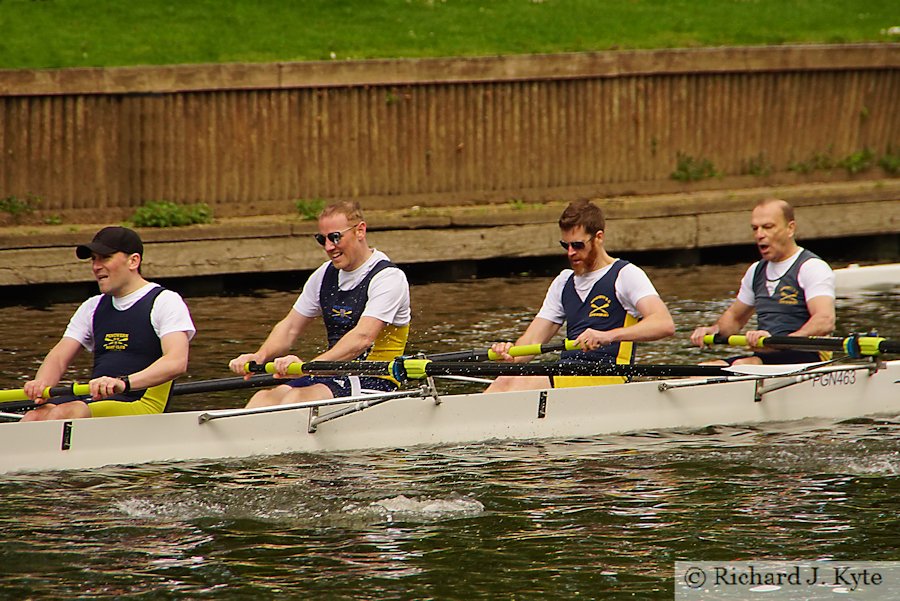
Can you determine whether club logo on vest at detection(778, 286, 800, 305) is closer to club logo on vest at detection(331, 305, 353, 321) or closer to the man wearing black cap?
club logo on vest at detection(331, 305, 353, 321)

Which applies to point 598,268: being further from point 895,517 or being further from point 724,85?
point 724,85

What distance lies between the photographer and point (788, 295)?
10.2 meters

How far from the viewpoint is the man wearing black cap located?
8.34 meters

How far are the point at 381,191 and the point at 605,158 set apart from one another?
3026mm

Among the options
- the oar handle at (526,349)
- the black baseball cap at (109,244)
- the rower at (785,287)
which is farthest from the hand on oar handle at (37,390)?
the rower at (785,287)

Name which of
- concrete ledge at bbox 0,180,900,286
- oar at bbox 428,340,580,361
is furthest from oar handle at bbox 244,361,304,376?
concrete ledge at bbox 0,180,900,286

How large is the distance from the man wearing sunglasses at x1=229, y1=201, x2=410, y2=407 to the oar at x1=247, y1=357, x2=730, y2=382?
132 mm

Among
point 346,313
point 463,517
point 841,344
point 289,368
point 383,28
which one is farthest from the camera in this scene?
point 383,28

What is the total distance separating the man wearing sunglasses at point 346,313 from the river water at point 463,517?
455mm

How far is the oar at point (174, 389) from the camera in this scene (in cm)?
838

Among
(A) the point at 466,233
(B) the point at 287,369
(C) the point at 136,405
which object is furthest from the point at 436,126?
(C) the point at 136,405

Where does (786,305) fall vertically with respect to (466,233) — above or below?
below

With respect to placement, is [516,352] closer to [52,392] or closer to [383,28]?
[52,392]

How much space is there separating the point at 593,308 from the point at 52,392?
348cm
